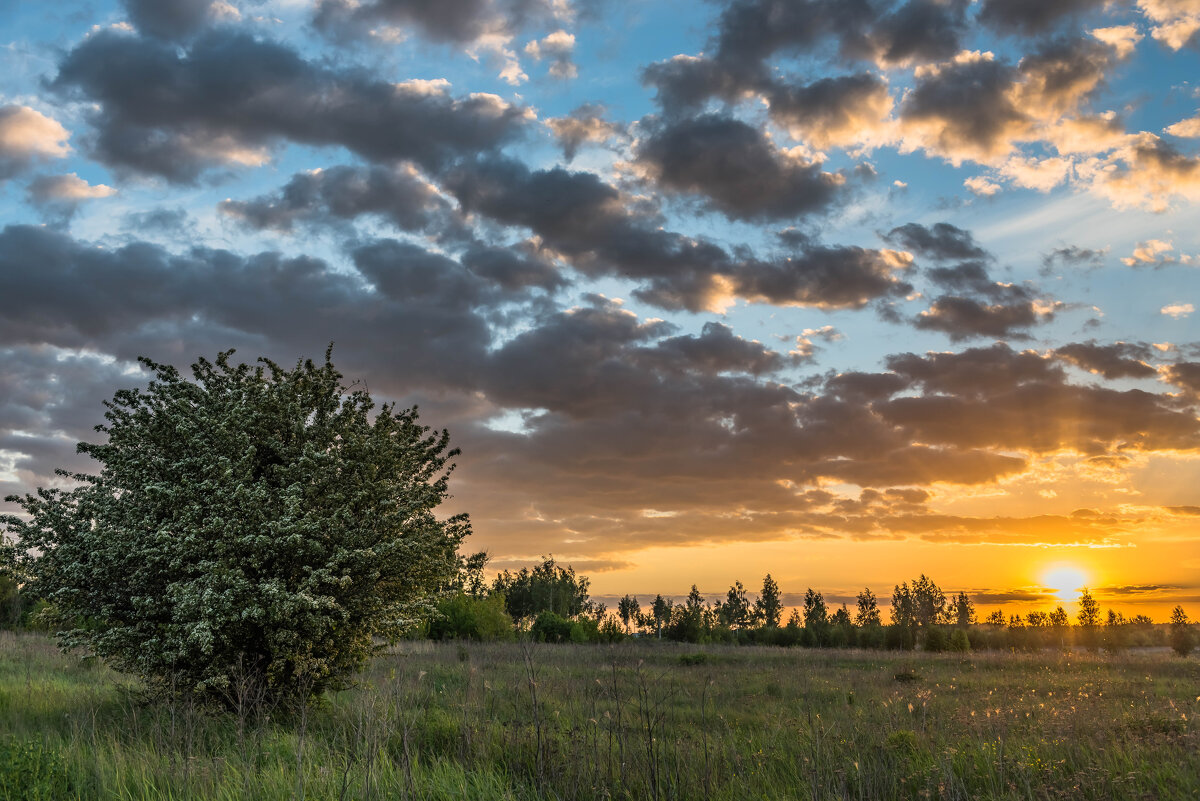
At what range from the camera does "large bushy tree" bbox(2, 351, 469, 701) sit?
44.5 feet

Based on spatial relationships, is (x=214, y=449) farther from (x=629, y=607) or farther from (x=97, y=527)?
(x=629, y=607)

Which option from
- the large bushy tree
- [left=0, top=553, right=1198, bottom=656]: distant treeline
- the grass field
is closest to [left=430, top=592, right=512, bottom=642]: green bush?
[left=0, top=553, right=1198, bottom=656]: distant treeline

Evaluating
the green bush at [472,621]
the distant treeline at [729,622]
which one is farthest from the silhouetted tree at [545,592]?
the green bush at [472,621]

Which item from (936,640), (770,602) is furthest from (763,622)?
(936,640)

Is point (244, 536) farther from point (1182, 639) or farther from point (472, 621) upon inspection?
point (1182, 639)

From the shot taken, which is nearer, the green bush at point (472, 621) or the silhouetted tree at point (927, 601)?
the green bush at point (472, 621)

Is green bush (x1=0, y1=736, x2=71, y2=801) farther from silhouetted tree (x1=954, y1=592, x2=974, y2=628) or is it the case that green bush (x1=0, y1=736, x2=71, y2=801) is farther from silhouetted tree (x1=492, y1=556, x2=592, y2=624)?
silhouetted tree (x1=954, y1=592, x2=974, y2=628)

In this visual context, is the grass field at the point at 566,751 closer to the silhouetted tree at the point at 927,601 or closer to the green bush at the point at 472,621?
the green bush at the point at 472,621

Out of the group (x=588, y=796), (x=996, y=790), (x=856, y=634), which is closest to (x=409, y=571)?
(x=588, y=796)

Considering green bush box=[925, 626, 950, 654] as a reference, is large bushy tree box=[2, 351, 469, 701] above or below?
above

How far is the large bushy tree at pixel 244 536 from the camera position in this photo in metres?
13.6

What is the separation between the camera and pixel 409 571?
1536 centimetres

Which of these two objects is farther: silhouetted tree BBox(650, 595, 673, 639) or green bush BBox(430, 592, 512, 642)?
silhouetted tree BBox(650, 595, 673, 639)

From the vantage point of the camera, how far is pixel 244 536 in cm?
1361
